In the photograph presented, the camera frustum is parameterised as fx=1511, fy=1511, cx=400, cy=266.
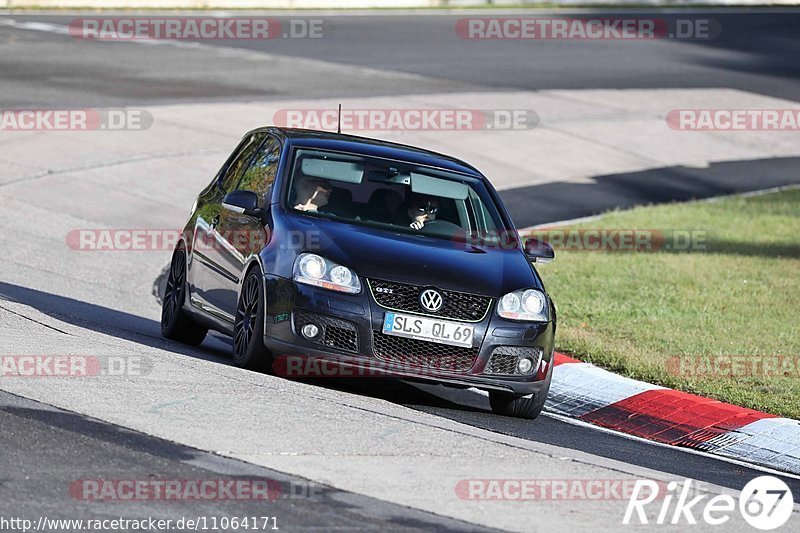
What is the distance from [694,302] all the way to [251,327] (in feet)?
19.4

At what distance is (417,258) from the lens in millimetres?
9250

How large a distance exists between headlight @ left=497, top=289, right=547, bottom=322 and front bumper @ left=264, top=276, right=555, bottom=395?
0.06 metres

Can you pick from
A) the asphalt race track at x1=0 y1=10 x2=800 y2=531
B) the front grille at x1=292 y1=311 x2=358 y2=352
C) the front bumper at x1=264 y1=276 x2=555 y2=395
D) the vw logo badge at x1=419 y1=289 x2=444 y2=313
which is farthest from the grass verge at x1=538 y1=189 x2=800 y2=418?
the front grille at x1=292 y1=311 x2=358 y2=352

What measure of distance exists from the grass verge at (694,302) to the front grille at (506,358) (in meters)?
2.12

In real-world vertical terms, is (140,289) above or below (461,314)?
below

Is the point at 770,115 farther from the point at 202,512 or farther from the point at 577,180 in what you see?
the point at 202,512

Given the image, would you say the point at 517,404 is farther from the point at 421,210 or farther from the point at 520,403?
the point at 421,210

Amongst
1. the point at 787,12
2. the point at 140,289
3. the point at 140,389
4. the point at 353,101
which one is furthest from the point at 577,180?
Answer: the point at 787,12

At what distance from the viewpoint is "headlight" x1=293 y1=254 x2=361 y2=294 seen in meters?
8.97

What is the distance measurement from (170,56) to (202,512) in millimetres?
23814

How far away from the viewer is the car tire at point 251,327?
9.20 metres

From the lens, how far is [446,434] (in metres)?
7.87

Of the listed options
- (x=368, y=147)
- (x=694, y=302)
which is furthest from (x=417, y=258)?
(x=694, y=302)

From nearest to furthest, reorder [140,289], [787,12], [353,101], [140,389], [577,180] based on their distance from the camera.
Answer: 1. [140,389]
2. [140,289]
3. [577,180]
4. [353,101]
5. [787,12]
